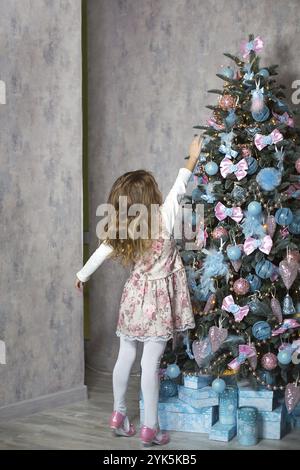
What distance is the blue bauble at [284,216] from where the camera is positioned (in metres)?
3.00

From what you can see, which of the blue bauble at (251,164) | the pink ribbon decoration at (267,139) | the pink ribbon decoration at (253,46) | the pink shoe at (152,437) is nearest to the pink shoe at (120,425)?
the pink shoe at (152,437)

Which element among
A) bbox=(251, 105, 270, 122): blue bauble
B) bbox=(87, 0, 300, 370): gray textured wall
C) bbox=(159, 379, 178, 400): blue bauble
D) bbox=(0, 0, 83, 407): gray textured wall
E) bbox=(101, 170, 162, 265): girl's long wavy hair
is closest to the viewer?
bbox=(101, 170, 162, 265): girl's long wavy hair

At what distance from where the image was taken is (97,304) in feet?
14.8

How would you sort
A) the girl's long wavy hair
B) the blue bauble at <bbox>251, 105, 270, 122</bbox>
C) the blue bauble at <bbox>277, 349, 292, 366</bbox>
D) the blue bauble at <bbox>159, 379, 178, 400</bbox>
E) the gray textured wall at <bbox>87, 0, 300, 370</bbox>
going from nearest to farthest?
the girl's long wavy hair, the blue bauble at <bbox>277, 349, 292, 366</bbox>, the blue bauble at <bbox>251, 105, 270, 122</bbox>, the blue bauble at <bbox>159, 379, 178, 400</bbox>, the gray textured wall at <bbox>87, 0, 300, 370</bbox>

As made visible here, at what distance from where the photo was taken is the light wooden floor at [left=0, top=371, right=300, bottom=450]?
9.79 feet

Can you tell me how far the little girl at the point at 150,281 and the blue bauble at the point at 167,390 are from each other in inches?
10.1

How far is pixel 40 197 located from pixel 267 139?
3.91ft

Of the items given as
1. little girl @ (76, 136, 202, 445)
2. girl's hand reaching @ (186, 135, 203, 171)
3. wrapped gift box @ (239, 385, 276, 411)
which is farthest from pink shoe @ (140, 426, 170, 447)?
girl's hand reaching @ (186, 135, 203, 171)

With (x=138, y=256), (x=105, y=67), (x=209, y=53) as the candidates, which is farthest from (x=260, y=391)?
(x=105, y=67)

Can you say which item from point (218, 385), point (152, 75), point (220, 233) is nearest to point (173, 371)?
point (218, 385)

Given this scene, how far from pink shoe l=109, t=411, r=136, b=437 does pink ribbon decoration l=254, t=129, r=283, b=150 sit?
4.44 ft

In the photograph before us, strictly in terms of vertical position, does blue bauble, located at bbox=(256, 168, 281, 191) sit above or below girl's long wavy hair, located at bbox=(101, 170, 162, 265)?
above

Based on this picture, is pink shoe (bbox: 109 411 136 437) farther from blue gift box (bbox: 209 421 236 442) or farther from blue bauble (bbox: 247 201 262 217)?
blue bauble (bbox: 247 201 262 217)

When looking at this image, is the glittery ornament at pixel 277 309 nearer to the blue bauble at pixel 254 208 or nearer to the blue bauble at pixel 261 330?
the blue bauble at pixel 261 330
